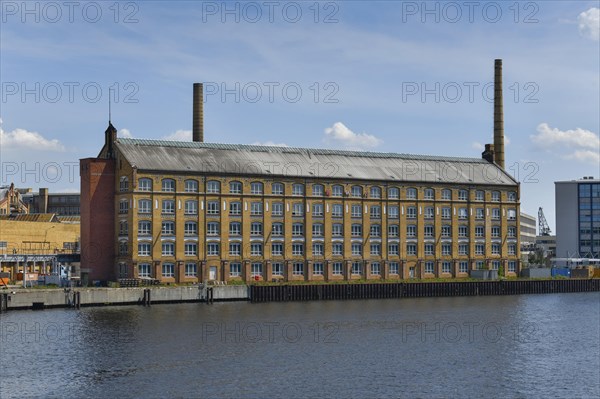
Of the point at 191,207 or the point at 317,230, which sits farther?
the point at 317,230

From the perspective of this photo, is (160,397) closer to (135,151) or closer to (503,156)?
(135,151)

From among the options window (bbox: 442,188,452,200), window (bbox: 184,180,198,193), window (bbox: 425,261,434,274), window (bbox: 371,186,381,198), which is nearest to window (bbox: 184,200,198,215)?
window (bbox: 184,180,198,193)

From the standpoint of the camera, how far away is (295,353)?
222ft

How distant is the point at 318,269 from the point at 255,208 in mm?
13396

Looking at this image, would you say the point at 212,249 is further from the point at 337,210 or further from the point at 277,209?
the point at 337,210

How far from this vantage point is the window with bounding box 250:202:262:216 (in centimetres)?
12249

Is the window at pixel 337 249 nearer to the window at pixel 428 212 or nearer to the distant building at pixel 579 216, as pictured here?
the window at pixel 428 212

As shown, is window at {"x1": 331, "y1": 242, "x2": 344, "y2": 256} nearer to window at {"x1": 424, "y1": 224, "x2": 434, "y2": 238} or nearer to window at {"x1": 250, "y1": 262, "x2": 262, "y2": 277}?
window at {"x1": 250, "y1": 262, "x2": 262, "y2": 277}

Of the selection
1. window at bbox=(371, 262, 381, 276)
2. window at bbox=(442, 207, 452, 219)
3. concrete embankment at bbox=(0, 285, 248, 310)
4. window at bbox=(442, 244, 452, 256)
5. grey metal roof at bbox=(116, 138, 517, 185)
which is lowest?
concrete embankment at bbox=(0, 285, 248, 310)

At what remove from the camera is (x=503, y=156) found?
154 meters

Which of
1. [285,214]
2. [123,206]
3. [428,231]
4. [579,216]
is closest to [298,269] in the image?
[285,214]

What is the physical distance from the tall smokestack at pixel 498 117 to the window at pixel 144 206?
216 ft

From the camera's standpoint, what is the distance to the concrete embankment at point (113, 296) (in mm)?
96188

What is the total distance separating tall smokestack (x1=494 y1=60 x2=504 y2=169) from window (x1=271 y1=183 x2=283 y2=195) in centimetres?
4686
